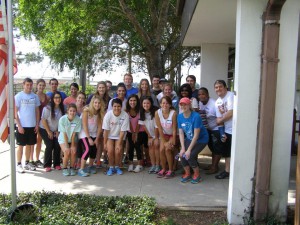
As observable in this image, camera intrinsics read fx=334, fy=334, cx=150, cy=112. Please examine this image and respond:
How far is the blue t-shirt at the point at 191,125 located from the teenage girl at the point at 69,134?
198 centimetres

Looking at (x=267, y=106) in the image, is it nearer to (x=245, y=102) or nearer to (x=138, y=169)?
(x=245, y=102)

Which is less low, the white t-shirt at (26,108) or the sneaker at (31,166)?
the white t-shirt at (26,108)

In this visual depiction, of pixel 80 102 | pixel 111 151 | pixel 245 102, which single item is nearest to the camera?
pixel 245 102

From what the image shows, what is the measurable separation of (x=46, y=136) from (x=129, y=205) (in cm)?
275

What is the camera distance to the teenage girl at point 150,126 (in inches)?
250

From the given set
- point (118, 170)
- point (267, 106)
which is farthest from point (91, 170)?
point (267, 106)

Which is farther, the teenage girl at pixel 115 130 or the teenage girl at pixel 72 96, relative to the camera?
the teenage girl at pixel 72 96

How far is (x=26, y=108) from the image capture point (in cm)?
641

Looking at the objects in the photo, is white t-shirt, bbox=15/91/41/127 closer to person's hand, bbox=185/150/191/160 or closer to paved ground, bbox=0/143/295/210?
paved ground, bbox=0/143/295/210

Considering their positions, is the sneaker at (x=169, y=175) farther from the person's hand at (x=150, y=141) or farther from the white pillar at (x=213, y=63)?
the white pillar at (x=213, y=63)

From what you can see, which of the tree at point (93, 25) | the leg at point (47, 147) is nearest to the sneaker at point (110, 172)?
the leg at point (47, 147)

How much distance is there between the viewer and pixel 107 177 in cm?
619

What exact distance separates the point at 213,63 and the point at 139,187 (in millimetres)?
4451

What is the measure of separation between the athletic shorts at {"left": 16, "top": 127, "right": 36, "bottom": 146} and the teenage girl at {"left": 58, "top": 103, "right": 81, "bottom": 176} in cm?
61
